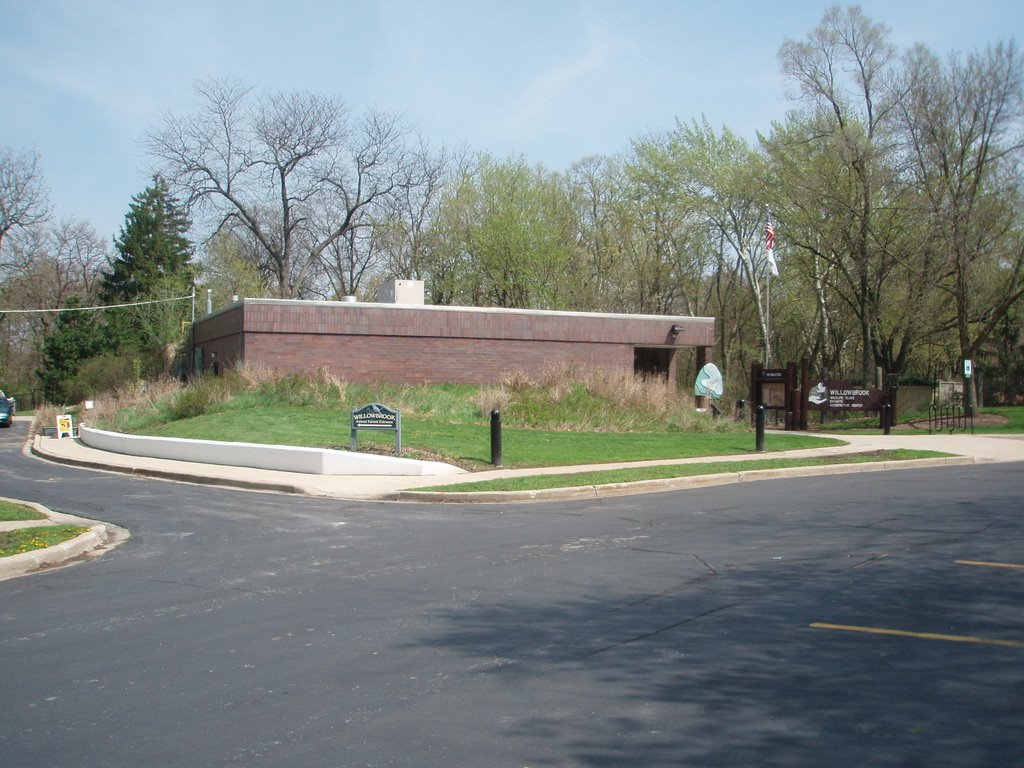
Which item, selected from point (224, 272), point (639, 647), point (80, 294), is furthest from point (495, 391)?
point (80, 294)

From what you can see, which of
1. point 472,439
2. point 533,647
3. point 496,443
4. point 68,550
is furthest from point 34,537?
point 472,439

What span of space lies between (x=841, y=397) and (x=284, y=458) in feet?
64.3

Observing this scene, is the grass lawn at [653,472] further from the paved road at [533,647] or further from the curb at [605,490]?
the paved road at [533,647]

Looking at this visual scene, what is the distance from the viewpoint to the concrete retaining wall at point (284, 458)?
18.7 m

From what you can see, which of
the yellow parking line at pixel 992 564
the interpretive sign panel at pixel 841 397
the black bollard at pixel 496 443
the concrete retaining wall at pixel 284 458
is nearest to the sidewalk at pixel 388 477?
the concrete retaining wall at pixel 284 458

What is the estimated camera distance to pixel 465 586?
28.7 ft

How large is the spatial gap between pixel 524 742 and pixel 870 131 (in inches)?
1577

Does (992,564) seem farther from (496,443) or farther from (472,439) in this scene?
(472,439)

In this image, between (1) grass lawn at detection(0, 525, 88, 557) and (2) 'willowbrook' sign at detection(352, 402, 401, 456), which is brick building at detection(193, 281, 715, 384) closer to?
(2) 'willowbrook' sign at detection(352, 402, 401, 456)

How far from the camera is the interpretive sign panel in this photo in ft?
103

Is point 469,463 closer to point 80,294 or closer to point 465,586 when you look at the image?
point 465,586

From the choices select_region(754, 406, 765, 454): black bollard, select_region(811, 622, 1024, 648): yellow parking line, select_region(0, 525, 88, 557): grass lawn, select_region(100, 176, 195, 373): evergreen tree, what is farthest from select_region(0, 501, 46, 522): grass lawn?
select_region(100, 176, 195, 373): evergreen tree

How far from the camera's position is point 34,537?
37.6ft

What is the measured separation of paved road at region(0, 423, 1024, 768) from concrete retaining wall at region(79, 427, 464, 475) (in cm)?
622
